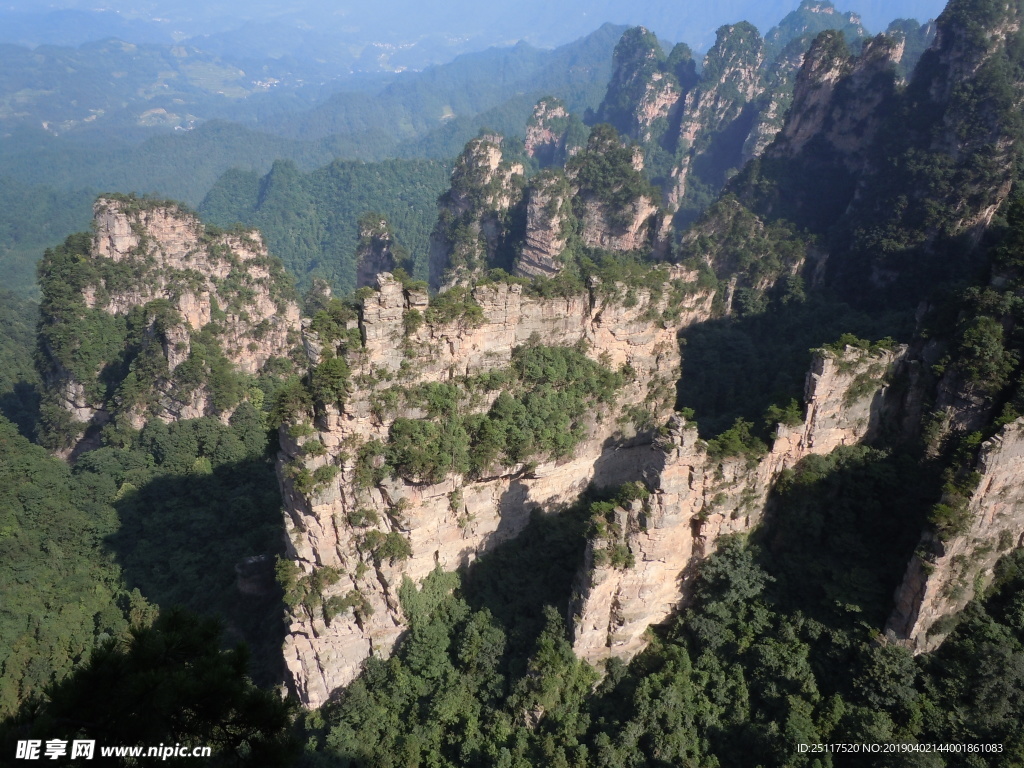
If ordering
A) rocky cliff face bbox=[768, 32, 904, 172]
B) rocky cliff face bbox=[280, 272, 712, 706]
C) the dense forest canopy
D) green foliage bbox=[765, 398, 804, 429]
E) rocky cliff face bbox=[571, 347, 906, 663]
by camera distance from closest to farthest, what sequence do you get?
the dense forest canopy, rocky cliff face bbox=[571, 347, 906, 663], green foliage bbox=[765, 398, 804, 429], rocky cliff face bbox=[280, 272, 712, 706], rocky cliff face bbox=[768, 32, 904, 172]

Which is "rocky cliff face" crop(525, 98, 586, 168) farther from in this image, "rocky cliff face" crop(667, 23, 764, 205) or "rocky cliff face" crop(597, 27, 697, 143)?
"rocky cliff face" crop(667, 23, 764, 205)

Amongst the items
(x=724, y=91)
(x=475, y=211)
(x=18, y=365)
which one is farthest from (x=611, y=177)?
(x=18, y=365)

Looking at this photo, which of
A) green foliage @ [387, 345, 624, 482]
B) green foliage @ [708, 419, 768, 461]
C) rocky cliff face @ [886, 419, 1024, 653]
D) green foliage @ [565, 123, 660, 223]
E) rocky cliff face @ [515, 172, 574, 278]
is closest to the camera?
rocky cliff face @ [886, 419, 1024, 653]

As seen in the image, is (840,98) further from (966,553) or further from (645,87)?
(645,87)

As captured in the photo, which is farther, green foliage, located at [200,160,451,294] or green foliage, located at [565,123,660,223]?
green foliage, located at [200,160,451,294]

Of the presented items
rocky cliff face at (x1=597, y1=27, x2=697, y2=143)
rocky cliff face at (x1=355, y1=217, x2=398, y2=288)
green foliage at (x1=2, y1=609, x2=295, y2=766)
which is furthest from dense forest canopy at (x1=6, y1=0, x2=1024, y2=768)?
rocky cliff face at (x1=597, y1=27, x2=697, y2=143)

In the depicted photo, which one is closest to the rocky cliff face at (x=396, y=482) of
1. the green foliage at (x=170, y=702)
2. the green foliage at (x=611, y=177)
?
the green foliage at (x=170, y=702)

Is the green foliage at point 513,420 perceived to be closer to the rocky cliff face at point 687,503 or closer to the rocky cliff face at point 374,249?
the rocky cliff face at point 687,503
